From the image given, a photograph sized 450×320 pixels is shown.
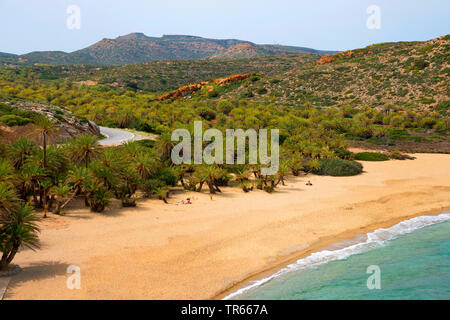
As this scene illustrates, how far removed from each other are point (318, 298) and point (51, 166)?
50.9 ft

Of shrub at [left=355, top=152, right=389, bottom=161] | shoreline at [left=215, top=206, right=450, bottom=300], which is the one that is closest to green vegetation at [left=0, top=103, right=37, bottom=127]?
shoreline at [left=215, top=206, right=450, bottom=300]

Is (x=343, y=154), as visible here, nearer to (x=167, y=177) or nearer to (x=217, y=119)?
(x=217, y=119)

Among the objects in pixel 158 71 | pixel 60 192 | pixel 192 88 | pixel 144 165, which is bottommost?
pixel 60 192

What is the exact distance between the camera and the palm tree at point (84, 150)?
70.5 ft

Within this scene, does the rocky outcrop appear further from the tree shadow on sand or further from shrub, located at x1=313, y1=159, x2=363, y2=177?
the tree shadow on sand

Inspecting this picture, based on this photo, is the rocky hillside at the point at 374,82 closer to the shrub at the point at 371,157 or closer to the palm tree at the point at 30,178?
the shrub at the point at 371,157

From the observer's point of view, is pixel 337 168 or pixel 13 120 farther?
pixel 337 168

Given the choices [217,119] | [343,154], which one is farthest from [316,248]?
[217,119]

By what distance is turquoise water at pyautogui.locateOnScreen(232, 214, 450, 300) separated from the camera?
13758 millimetres

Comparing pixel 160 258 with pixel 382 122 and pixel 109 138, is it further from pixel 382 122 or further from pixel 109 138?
pixel 382 122

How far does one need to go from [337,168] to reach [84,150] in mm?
24377

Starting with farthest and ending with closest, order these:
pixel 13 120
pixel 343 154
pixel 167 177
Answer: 1. pixel 343 154
2. pixel 13 120
3. pixel 167 177

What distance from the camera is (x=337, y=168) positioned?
36.0 metres

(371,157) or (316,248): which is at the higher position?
(371,157)
